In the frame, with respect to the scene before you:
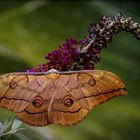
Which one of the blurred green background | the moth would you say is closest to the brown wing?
the moth

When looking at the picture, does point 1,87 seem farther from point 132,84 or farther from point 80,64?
point 132,84

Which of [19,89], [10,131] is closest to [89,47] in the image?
[19,89]

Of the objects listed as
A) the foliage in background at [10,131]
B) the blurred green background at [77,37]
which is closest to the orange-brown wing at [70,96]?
the foliage in background at [10,131]

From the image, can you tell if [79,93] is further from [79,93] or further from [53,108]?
[53,108]

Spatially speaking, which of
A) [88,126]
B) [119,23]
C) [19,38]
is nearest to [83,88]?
[119,23]

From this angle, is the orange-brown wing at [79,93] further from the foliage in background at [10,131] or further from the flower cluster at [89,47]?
the foliage in background at [10,131]
